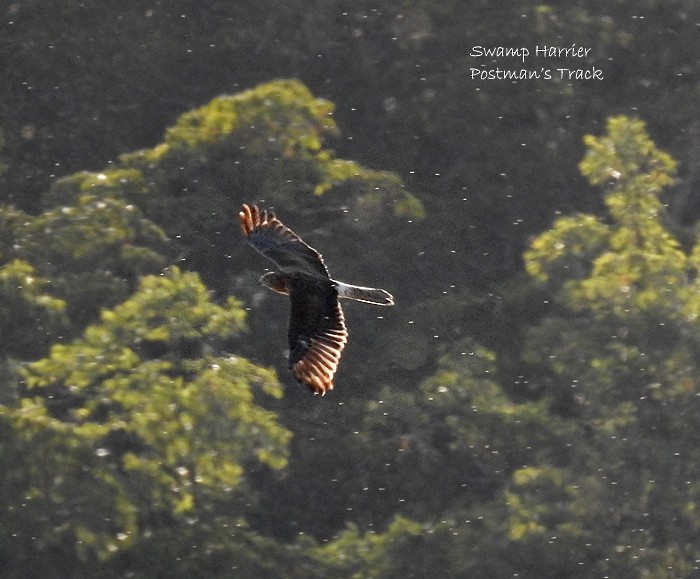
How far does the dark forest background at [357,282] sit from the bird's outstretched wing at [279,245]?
3.61 metres

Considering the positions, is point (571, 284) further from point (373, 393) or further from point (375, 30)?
point (375, 30)

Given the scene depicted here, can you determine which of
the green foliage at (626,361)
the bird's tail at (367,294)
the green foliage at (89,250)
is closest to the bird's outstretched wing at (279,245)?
the bird's tail at (367,294)

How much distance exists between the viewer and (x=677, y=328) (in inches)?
462

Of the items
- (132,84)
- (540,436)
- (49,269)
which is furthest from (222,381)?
(132,84)

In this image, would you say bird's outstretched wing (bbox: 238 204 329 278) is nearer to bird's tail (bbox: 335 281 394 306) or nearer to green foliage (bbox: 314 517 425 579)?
bird's tail (bbox: 335 281 394 306)

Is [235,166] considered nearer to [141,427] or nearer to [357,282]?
[357,282]

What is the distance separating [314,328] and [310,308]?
0.08 meters

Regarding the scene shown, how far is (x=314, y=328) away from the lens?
256 inches

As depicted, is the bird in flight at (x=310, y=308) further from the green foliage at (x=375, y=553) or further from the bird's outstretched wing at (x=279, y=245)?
the green foliage at (x=375, y=553)

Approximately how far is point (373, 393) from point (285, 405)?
2.15 ft

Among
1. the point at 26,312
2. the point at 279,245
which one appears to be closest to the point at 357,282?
the point at 26,312

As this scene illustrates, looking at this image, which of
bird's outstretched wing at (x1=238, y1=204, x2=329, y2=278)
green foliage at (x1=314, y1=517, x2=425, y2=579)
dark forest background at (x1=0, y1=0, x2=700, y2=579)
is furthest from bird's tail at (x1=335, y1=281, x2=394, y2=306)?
green foliage at (x1=314, y1=517, x2=425, y2=579)

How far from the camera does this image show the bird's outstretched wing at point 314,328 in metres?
6.45

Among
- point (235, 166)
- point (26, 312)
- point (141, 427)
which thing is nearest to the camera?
point (141, 427)
